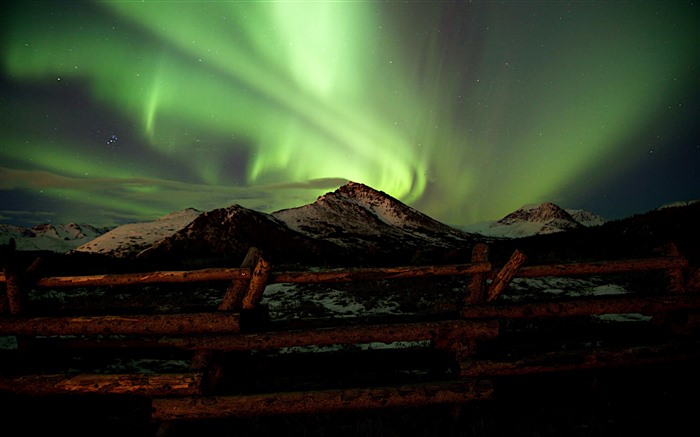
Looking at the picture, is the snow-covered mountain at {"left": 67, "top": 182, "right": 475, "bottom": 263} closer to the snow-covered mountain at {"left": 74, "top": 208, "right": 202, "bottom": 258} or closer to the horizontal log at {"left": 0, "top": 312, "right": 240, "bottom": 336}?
the snow-covered mountain at {"left": 74, "top": 208, "right": 202, "bottom": 258}

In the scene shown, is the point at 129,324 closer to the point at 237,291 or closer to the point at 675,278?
the point at 237,291

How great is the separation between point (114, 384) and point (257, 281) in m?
1.88

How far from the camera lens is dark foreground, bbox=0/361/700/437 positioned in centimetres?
378

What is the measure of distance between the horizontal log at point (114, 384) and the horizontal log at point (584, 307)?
3213mm

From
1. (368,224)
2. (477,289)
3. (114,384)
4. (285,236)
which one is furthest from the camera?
(368,224)

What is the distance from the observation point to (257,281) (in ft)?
13.4

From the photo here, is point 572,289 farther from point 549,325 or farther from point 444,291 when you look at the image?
point 549,325

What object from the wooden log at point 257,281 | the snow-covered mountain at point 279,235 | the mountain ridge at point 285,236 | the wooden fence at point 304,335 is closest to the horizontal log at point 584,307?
the wooden fence at point 304,335

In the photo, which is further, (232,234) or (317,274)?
(232,234)

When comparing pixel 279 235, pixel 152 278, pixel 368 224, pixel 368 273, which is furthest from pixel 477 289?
pixel 368 224

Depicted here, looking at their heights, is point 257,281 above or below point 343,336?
above

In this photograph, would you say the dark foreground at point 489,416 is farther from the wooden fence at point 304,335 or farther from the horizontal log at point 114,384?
the horizontal log at point 114,384

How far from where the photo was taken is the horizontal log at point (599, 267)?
4.65m

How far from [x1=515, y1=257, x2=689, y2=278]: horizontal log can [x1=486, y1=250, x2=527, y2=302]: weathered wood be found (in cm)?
18
